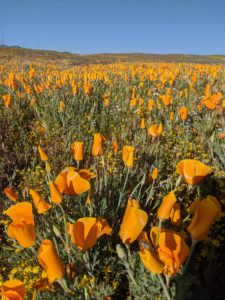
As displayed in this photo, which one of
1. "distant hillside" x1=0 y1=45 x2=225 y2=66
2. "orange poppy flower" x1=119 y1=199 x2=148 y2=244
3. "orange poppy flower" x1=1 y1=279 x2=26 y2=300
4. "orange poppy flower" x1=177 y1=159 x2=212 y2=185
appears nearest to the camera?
"orange poppy flower" x1=1 y1=279 x2=26 y2=300

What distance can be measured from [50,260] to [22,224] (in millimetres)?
302

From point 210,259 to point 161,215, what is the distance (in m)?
0.78

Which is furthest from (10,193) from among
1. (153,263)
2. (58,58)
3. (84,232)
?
(58,58)

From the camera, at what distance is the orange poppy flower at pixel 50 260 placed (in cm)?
108

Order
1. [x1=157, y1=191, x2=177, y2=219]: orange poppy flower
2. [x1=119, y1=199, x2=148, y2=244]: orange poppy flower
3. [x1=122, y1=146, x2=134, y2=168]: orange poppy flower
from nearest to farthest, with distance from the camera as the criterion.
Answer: [x1=119, y1=199, x2=148, y2=244]: orange poppy flower
[x1=157, y1=191, x2=177, y2=219]: orange poppy flower
[x1=122, y1=146, x2=134, y2=168]: orange poppy flower

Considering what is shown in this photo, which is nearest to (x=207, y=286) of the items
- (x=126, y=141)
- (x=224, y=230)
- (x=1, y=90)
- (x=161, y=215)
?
(x=224, y=230)

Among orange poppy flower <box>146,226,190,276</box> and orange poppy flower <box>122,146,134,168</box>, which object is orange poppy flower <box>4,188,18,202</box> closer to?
orange poppy flower <box>122,146,134,168</box>

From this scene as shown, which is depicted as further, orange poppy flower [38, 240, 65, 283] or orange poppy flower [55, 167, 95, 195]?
orange poppy flower [55, 167, 95, 195]

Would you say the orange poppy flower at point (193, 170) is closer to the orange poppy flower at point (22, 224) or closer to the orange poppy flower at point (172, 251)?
the orange poppy flower at point (172, 251)

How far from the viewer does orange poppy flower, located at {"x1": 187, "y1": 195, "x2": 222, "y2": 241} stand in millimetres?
1147

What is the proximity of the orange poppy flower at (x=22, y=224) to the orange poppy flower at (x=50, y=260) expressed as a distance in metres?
0.16

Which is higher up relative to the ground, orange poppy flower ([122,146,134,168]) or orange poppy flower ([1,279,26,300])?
orange poppy flower ([122,146,134,168])

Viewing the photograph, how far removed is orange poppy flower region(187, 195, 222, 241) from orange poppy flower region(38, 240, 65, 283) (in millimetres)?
494

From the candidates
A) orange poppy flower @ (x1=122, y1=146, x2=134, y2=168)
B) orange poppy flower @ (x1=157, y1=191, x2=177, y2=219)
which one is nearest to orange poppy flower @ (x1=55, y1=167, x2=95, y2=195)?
orange poppy flower @ (x1=157, y1=191, x2=177, y2=219)
